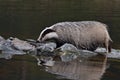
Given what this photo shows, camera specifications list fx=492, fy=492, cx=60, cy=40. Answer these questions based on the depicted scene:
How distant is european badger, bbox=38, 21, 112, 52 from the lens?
995 inches

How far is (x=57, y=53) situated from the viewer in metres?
23.8

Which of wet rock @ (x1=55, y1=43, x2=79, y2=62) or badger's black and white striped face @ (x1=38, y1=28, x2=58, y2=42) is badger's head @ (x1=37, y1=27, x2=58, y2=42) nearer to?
badger's black and white striped face @ (x1=38, y1=28, x2=58, y2=42)

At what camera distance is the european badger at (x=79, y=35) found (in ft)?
82.9

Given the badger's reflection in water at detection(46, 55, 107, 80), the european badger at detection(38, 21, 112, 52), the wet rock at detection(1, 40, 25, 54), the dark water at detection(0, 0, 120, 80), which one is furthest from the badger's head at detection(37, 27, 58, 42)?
the badger's reflection in water at detection(46, 55, 107, 80)

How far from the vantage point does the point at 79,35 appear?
2567 centimetres

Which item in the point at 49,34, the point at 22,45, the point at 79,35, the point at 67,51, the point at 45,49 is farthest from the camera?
the point at 79,35

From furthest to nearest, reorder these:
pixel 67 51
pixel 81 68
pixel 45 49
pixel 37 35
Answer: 1. pixel 37 35
2. pixel 67 51
3. pixel 45 49
4. pixel 81 68

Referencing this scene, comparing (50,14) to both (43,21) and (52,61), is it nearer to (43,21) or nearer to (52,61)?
(43,21)

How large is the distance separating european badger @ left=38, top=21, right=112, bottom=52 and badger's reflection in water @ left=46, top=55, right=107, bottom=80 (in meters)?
2.78

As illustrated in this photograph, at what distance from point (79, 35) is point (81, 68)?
18.1ft

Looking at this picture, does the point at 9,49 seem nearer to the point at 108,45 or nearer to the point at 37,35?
the point at 108,45

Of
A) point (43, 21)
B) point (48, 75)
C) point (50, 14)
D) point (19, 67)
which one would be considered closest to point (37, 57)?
point (19, 67)

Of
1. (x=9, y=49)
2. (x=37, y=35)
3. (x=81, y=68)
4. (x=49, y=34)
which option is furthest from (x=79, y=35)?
(x=37, y=35)

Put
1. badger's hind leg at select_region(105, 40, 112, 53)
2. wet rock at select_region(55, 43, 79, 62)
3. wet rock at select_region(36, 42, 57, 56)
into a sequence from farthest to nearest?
badger's hind leg at select_region(105, 40, 112, 53) < wet rock at select_region(36, 42, 57, 56) < wet rock at select_region(55, 43, 79, 62)
